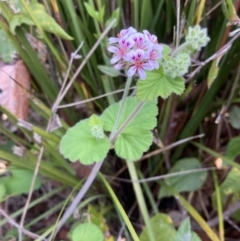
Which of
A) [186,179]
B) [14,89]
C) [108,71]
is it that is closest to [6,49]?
[14,89]

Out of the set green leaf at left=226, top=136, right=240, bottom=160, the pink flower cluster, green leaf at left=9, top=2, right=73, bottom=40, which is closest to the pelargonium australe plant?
the pink flower cluster

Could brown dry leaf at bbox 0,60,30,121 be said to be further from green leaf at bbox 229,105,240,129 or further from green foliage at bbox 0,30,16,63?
green leaf at bbox 229,105,240,129

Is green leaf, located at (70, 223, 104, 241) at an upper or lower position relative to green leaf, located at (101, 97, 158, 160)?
lower

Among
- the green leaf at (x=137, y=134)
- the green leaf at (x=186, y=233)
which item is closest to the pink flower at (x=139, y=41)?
the green leaf at (x=137, y=134)

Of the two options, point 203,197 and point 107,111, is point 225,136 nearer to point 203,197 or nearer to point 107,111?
point 203,197

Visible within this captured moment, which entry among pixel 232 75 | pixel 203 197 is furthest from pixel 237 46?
pixel 203 197

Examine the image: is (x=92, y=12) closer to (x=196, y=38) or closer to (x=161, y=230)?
(x=196, y=38)
